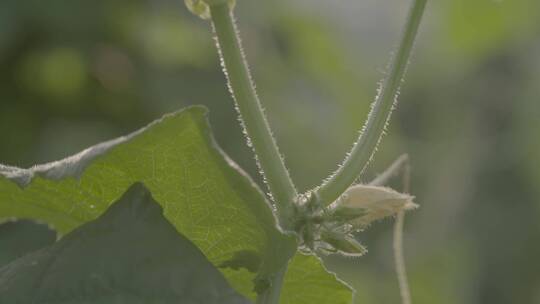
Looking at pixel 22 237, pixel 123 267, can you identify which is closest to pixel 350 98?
pixel 22 237

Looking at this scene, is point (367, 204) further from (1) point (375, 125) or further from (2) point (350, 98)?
(2) point (350, 98)

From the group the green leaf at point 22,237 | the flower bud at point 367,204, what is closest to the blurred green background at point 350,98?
the green leaf at point 22,237

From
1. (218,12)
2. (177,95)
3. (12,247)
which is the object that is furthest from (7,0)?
(218,12)

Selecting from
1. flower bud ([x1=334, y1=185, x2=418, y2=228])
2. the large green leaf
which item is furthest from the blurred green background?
flower bud ([x1=334, y1=185, x2=418, y2=228])

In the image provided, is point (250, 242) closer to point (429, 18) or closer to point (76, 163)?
point (76, 163)

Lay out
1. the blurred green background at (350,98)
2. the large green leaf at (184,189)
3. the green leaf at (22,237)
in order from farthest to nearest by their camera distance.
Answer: the blurred green background at (350,98), the green leaf at (22,237), the large green leaf at (184,189)

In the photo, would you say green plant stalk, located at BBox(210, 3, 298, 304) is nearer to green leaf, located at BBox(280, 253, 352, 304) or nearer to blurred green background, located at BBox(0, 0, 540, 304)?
green leaf, located at BBox(280, 253, 352, 304)

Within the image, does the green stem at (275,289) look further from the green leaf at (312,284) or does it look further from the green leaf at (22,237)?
the green leaf at (22,237)

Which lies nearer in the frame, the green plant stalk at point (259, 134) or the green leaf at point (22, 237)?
the green plant stalk at point (259, 134)
